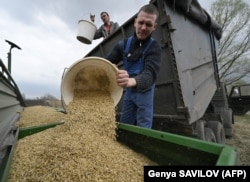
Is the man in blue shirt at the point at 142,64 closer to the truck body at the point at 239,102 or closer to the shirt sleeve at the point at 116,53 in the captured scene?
the shirt sleeve at the point at 116,53

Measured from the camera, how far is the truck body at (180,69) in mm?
3387

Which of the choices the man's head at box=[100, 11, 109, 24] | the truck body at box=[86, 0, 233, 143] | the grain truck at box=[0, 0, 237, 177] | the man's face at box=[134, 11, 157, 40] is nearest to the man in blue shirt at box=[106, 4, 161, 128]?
the man's face at box=[134, 11, 157, 40]

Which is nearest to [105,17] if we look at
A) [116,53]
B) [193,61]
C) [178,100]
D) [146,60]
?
[193,61]

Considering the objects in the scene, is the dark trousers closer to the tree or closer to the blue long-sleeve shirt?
the blue long-sleeve shirt

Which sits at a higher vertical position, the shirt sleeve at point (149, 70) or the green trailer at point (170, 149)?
the shirt sleeve at point (149, 70)

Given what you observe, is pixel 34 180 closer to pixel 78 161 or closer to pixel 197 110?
pixel 78 161

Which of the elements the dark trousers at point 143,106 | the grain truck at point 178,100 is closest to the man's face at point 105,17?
the grain truck at point 178,100

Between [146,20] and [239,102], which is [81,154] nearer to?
[146,20]

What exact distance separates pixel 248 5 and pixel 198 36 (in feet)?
67.0

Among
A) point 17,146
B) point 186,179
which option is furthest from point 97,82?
point 186,179

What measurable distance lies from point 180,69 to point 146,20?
1.11 m

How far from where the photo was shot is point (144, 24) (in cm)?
265

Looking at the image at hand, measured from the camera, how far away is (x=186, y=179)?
1.36 m

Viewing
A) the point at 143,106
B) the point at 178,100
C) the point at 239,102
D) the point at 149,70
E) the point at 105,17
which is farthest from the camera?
the point at 239,102
